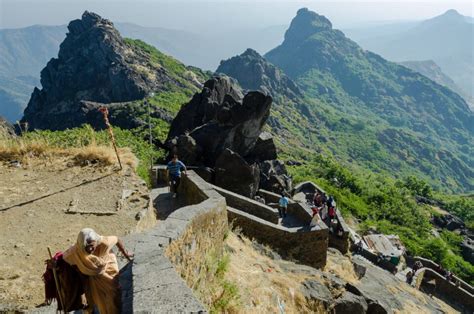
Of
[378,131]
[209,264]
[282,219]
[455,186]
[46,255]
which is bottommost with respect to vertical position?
[455,186]

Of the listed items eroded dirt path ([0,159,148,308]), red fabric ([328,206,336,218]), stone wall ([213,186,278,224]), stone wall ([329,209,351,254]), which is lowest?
stone wall ([329,209,351,254])

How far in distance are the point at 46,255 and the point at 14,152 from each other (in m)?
6.79

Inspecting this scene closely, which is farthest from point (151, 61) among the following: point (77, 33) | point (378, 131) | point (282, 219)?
point (378, 131)

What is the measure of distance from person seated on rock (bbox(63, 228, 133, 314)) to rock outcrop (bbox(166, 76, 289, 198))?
14.5 m

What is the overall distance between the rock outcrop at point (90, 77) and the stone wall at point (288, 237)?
2553 inches

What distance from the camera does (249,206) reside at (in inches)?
595

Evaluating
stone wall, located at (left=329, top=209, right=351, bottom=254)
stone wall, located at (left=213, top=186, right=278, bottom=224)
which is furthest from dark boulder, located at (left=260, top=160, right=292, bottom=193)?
stone wall, located at (left=213, top=186, right=278, bottom=224)

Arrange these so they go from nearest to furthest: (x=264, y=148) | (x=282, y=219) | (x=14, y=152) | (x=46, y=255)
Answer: (x=46, y=255) < (x=14, y=152) < (x=282, y=219) < (x=264, y=148)

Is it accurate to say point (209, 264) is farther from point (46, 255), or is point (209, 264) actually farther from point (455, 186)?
point (455, 186)

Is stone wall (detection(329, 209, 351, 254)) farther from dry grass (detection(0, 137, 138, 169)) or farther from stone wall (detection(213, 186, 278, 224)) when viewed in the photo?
dry grass (detection(0, 137, 138, 169))

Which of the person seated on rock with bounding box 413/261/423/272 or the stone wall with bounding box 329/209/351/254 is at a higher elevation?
the stone wall with bounding box 329/209/351/254

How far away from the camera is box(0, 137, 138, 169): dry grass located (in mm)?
13141

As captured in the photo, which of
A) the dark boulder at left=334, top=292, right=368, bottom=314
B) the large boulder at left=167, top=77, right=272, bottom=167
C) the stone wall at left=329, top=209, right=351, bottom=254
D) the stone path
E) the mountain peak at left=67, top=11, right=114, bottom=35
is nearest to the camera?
the dark boulder at left=334, top=292, right=368, bottom=314

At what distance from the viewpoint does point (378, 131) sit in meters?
183
